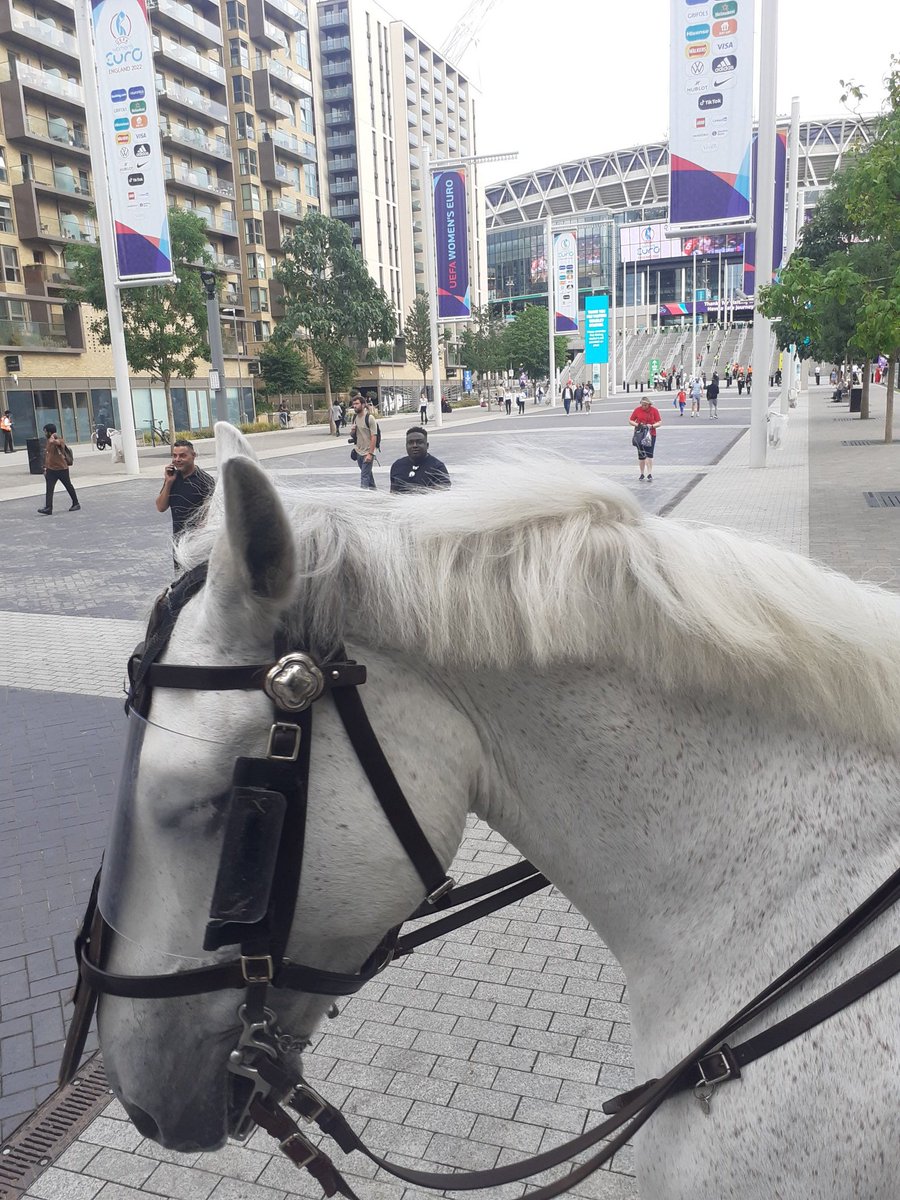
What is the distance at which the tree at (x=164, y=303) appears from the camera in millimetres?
31500

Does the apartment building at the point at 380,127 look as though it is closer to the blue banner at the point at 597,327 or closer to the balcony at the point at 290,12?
the balcony at the point at 290,12

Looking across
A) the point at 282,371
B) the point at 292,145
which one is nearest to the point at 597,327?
the point at 282,371

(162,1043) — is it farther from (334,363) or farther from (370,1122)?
(334,363)

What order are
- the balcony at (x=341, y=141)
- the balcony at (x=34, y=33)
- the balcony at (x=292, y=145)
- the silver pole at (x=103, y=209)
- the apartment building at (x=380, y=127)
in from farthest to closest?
the balcony at (x=341, y=141)
the apartment building at (x=380, y=127)
the balcony at (x=292, y=145)
the balcony at (x=34, y=33)
the silver pole at (x=103, y=209)

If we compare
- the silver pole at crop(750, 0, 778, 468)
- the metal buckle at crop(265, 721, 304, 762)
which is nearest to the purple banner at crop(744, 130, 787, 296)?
the silver pole at crop(750, 0, 778, 468)

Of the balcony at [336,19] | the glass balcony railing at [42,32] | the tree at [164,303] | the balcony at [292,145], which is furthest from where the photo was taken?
the balcony at [336,19]

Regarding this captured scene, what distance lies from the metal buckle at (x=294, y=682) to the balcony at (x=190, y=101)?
202ft

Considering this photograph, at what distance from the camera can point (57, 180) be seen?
44.7 m

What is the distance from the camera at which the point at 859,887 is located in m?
1.27

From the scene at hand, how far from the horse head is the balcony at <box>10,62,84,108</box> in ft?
172

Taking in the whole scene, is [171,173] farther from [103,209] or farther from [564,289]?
[103,209]

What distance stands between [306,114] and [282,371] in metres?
32.3

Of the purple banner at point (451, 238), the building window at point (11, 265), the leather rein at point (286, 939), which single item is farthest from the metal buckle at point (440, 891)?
the building window at point (11, 265)

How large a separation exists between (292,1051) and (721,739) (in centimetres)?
85
